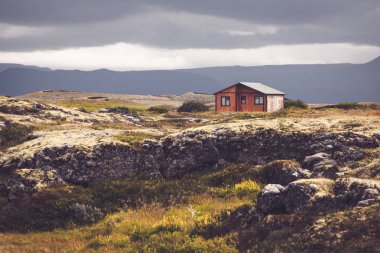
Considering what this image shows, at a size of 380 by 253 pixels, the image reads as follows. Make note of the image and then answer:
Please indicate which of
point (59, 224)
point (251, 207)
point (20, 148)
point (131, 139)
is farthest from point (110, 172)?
point (251, 207)

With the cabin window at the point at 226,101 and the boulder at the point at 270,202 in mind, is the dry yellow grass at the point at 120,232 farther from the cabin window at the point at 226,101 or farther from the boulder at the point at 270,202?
the cabin window at the point at 226,101

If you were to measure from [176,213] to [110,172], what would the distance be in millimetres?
6614

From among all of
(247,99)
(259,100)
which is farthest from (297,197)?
(247,99)

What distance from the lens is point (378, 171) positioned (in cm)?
1803

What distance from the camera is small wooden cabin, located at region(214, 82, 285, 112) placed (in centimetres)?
8581

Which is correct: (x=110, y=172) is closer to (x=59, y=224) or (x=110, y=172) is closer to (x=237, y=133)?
(x=59, y=224)

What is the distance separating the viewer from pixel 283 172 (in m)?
21.0

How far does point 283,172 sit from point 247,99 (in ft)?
221

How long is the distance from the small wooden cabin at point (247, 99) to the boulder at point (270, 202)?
70158 millimetres

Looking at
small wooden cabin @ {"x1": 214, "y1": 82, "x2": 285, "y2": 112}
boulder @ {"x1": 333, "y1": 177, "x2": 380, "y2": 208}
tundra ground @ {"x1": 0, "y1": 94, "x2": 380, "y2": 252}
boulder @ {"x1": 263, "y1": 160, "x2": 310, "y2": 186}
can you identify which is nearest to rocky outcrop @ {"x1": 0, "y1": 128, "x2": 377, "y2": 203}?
tundra ground @ {"x1": 0, "y1": 94, "x2": 380, "y2": 252}

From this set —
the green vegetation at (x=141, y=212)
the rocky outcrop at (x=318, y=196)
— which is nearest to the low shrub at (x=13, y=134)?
the green vegetation at (x=141, y=212)

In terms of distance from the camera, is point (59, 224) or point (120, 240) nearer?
point (120, 240)

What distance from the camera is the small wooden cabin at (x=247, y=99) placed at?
85.8 metres

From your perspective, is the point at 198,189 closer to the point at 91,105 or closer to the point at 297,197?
the point at 297,197
